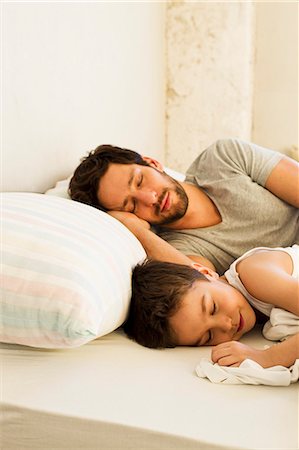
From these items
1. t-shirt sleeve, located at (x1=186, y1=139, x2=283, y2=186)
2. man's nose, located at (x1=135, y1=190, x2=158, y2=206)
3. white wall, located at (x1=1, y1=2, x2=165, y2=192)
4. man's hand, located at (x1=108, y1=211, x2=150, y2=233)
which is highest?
white wall, located at (x1=1, y1=2, x2=165, y2=192)

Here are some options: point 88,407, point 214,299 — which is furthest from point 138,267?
point 88,407

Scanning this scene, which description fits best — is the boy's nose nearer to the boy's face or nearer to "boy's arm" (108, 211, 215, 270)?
the boy's face

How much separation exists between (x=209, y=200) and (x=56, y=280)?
0.89 m

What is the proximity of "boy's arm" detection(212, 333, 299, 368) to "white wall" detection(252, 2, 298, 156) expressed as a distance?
2.10 metres

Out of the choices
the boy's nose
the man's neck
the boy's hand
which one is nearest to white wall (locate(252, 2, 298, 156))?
the man's neck

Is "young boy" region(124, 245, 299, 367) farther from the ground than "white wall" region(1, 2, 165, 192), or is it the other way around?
"white wall" region(1, 2, 165, 192)

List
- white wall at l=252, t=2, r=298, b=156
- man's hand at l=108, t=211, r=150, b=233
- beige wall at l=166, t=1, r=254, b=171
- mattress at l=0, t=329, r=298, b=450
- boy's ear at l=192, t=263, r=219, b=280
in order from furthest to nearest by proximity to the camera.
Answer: white wall at l=252, t=2, r=298, b=156
beige wall at l=166, t=1, r=254, b=171
man's hand at l=108, t=211, r=150, b=233
boy's ear at l=192, t=263, r=219, b=280
mattress at l=0, t=329, r=298, b=450

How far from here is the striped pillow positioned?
1.22 meters

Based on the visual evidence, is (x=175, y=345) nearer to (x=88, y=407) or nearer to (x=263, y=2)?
(x=88, y=407)

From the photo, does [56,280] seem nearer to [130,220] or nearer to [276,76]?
[130,220]

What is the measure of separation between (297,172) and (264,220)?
0.18 metres

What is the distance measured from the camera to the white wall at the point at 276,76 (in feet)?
10.5

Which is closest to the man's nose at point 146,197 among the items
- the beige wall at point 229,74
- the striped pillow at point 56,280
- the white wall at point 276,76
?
the striped pillow at point 56,280

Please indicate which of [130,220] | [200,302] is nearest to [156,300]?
[200,302]
